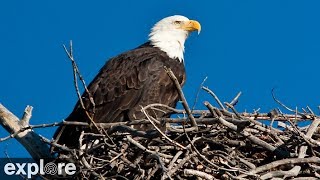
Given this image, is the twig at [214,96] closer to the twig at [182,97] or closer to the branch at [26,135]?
the twig at [182,97]

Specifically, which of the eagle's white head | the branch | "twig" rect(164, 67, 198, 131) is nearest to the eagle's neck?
the eagle's white head

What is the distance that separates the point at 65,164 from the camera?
6992mm

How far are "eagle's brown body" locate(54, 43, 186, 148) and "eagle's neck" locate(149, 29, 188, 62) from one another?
0.48 metres

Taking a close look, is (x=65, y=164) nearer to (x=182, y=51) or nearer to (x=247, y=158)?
(x=247, y=158)

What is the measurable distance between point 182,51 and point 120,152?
250 centimetres

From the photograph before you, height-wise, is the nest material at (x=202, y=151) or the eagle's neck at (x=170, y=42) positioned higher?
the eagle's neck at (x=170, y=42)

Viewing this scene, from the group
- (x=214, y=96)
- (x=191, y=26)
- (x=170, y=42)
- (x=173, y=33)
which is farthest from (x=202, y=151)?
(x=191, y=26)

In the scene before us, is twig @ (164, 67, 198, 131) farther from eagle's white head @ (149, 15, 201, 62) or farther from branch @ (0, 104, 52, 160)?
eagle's white head @ (149, 15, 201, 62)

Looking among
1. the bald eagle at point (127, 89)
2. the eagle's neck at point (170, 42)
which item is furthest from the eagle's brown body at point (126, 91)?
the eagle's neck at point (170, 42)

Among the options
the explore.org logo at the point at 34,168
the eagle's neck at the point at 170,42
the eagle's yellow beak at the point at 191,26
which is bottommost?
the explore.org logo at the point at 34,168

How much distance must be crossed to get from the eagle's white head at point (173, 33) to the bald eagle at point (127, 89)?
0.38 meters

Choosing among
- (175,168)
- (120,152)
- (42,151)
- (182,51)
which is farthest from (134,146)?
(182,51)

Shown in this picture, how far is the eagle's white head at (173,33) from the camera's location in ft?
29.0

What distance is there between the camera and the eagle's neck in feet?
28.6
